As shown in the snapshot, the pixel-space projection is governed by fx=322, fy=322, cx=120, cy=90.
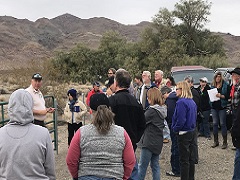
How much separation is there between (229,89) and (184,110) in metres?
3.00

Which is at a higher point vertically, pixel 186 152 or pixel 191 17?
pixel 191 17

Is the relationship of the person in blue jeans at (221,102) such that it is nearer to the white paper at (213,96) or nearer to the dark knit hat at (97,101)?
the white paper at (213,96)

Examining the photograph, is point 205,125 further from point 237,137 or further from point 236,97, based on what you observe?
point 237,137

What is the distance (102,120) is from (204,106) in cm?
604

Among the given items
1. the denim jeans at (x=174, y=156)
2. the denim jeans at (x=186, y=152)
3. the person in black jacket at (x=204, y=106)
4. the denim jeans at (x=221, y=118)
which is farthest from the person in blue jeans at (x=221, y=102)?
the denim jeans at (x=186, y=152)

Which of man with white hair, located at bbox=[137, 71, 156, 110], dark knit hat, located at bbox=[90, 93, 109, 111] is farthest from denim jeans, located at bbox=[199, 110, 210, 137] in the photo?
dark knit hat, located at bbox=[90, 93, 109, 111]

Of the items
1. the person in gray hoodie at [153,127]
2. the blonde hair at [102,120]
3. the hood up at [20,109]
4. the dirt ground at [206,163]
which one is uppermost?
the hood up at [20,109]

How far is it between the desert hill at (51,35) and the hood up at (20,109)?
198ft

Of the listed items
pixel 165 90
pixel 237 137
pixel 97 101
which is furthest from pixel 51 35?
pixel 97 101

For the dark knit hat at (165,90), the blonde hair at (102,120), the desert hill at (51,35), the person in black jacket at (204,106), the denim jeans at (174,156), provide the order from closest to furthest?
the blonde hair at (102,120), the denim jeans at (174,156), the dark knit hat at (165,90), the person in black jacket at (204,106), the desert hill at (51,35)

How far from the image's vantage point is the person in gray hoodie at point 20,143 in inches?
102

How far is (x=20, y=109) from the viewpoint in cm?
259

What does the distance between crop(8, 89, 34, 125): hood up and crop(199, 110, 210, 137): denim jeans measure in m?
6.59

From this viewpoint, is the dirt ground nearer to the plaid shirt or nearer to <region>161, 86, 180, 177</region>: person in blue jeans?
<region>161, 86, 180, 177</region>: person in blue jeans
